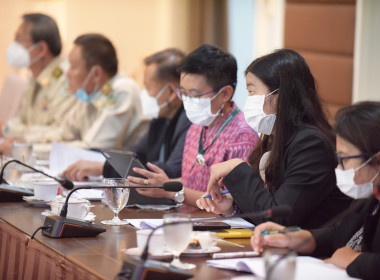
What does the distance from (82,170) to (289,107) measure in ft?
3.84

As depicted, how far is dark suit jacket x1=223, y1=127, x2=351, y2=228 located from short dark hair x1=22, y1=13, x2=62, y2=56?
2827mm

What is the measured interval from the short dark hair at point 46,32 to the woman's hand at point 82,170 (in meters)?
1.83

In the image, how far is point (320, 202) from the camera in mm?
2092

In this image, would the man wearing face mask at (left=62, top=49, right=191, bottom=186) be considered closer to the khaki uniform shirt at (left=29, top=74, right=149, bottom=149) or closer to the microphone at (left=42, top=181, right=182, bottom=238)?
the khaki uniform shirt at (left=29, top=74, right=149, bottom=149)

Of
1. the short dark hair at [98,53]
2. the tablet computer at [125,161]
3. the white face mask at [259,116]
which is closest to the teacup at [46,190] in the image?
the tablet computer at [125,161]

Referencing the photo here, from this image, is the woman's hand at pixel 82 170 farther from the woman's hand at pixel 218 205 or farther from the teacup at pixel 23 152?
the woman's hand at pixel 218 205

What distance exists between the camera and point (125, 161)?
8.50ft

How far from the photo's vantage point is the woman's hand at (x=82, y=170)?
9.91 feet

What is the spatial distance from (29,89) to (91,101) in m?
0.90

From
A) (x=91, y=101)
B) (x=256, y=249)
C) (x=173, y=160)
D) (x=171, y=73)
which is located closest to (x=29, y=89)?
(x=91, y=101)

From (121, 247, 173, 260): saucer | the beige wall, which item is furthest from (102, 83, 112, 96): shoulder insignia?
(121, 247, 173, 260): saucer

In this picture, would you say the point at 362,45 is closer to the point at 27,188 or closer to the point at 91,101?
the point at 91,101

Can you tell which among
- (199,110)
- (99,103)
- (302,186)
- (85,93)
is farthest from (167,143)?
(302,186)

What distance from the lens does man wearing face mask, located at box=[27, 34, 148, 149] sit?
3.86 m
